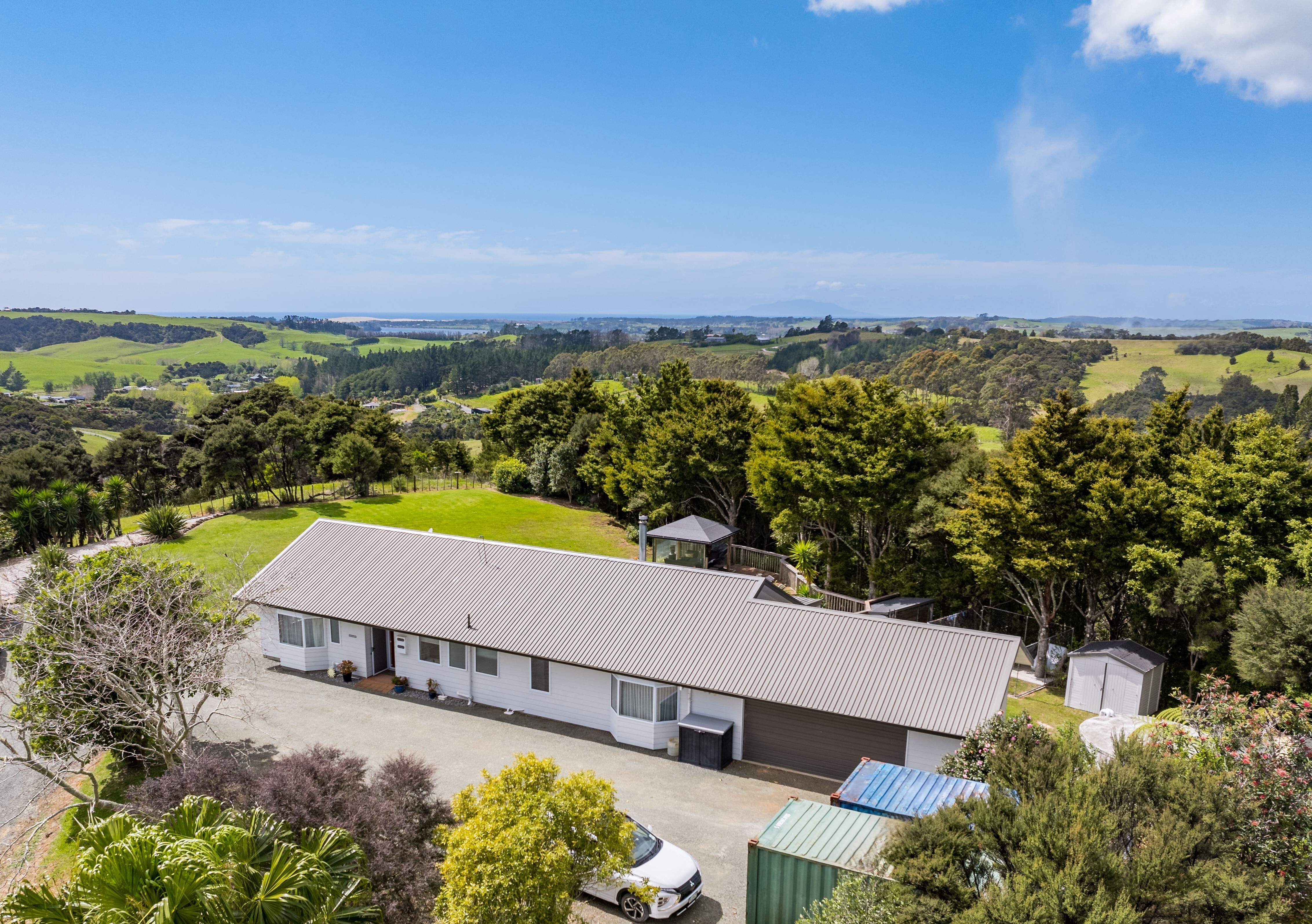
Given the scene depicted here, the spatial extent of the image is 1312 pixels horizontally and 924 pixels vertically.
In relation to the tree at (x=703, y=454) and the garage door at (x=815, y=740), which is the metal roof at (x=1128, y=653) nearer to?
the garage door at (x=815, y=740)

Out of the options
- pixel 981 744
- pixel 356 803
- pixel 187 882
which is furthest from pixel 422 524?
pixel 187 882

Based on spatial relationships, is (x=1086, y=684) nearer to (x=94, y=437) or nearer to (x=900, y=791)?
(x=900, y=791)

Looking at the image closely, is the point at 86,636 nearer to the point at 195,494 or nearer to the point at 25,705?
the point at 25,705

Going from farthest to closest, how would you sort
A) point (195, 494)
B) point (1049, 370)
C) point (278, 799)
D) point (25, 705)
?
point (1049, 370), point (195, 494), point (25, 705), point (278, 799)

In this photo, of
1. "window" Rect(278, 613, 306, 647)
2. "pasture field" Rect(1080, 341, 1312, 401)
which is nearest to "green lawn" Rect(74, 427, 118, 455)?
"window" Rect(278, 613, 306, 647)

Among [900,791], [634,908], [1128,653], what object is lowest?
[634,908]

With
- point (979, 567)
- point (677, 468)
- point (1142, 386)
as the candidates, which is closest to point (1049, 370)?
point (1142, 386)
